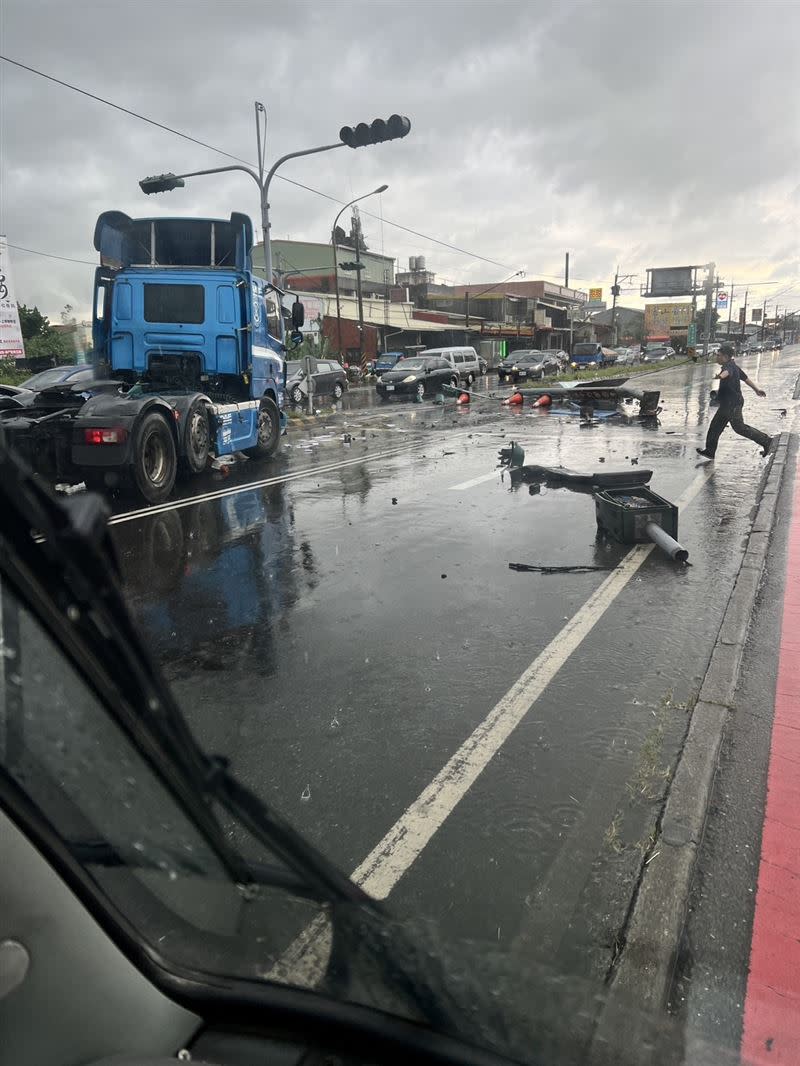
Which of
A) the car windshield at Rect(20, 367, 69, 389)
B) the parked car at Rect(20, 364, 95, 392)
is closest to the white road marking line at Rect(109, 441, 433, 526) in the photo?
the parked car at Rect(20, 364, 95, 392)

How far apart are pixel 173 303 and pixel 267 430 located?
3.00 meters

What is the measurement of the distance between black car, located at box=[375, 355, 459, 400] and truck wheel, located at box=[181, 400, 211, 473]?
18481 millimetres

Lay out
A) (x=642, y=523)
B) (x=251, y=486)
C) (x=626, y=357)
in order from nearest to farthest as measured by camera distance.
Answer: (x=642, y=523), (x=251, y=486), (x=626, y=357)

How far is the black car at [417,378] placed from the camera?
2902cm

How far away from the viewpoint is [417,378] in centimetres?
2930

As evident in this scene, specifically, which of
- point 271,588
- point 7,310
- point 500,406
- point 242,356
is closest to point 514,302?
point 500,406

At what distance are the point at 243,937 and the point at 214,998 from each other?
143 mm

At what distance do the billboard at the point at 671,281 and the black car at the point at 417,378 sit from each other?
71540mm

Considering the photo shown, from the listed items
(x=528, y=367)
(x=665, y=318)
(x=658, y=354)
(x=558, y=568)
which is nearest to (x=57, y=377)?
(x=558, y=568)

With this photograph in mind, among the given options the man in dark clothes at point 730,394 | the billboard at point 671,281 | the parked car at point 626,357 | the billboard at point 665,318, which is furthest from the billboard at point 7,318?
the billboard at point 665,318

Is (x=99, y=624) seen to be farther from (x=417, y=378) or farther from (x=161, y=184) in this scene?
(x=417, y=378)

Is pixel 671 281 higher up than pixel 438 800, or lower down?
higher up

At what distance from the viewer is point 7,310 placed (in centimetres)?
2158

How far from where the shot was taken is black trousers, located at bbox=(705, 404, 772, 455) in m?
12.2
